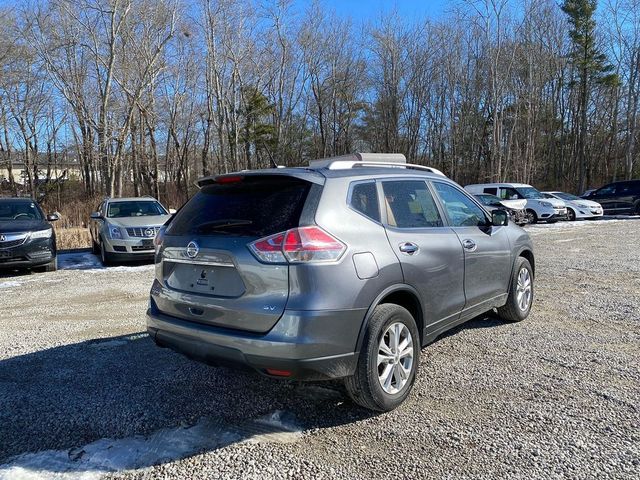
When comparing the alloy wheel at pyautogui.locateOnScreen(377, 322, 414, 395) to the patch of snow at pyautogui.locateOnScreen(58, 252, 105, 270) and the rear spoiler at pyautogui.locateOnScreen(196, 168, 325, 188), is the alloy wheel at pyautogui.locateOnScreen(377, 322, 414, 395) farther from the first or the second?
the patch of snow at pyautogui.locateOnScreen(58, 252, 105, 270)

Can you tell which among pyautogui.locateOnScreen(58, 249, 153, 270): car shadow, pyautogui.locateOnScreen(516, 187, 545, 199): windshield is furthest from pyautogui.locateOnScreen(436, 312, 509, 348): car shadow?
pyautogui.locateOnScreen(516, 187, 545, 199): windshield

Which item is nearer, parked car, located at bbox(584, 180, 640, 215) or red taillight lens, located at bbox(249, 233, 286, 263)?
red taillight lens, located at bbox(249, 233, 286, 263)

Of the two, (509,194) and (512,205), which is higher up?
(509,194)

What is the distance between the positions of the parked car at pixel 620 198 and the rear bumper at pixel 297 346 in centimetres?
2334

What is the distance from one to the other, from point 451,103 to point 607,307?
114 ft

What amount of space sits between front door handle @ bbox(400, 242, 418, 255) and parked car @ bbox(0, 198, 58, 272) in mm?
8612

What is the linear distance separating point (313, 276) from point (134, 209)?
10367 mm

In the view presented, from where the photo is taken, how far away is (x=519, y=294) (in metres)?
5.35

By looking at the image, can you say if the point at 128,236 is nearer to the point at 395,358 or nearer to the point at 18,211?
the point at 18,211

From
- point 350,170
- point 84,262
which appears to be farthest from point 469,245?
point 84,262

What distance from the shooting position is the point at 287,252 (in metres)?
2.90

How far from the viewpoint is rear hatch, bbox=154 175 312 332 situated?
2.93 m

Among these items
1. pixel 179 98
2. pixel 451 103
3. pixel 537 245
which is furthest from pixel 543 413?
pixel 451 103

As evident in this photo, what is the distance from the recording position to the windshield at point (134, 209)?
11.8 meters
